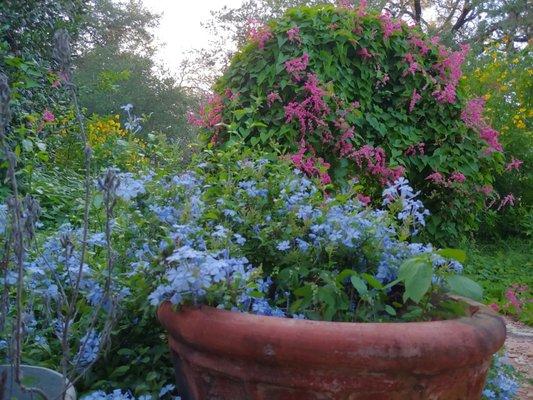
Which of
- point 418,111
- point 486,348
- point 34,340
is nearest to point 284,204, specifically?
point 486,348

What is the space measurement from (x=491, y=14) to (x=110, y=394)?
17577mm

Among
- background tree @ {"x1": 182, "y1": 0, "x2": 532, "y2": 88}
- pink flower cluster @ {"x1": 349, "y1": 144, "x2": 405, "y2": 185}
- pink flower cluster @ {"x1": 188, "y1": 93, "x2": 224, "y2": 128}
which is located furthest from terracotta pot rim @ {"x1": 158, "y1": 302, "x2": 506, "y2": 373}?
background tree @ {"x1": 182, "y1": 0, "x2": 532, "y2": 88}

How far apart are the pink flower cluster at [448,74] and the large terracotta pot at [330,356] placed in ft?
8.68

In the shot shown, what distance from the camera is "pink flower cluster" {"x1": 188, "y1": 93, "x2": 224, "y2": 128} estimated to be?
12.4ft

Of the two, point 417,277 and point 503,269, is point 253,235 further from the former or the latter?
point 503,269

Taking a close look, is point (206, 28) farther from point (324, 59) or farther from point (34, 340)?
point (34, 340)

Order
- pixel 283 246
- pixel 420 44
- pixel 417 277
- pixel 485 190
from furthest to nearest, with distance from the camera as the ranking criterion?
pixel 485 190, pixel 420 44, pixel 283 246, pixel 417 277

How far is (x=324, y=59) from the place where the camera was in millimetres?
3783

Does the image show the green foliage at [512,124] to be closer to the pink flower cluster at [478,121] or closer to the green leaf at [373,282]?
the pink flower cluster at [478,121]

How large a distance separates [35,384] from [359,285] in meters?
0.90

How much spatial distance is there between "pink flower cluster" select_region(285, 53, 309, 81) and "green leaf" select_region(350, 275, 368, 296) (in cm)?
207

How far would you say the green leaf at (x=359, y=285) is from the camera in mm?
1715

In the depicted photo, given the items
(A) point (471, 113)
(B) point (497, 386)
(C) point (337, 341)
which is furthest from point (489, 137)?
(C) point (337, 341)

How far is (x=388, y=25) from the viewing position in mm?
3967
